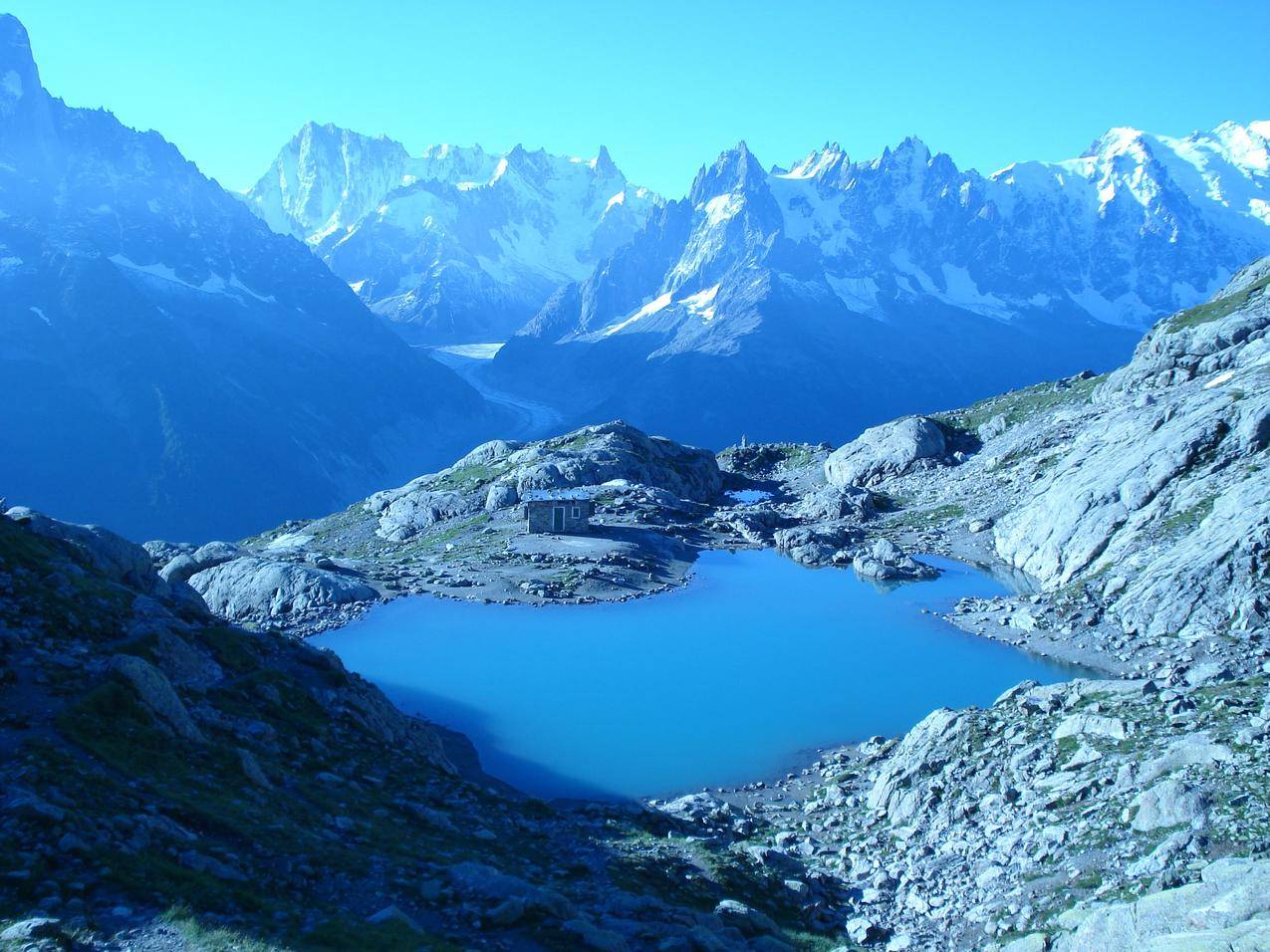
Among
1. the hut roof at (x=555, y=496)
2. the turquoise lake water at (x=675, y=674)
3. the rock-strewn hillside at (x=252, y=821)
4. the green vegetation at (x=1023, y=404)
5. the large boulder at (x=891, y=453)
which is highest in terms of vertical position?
the green vegetation at (x=1023, y=404)

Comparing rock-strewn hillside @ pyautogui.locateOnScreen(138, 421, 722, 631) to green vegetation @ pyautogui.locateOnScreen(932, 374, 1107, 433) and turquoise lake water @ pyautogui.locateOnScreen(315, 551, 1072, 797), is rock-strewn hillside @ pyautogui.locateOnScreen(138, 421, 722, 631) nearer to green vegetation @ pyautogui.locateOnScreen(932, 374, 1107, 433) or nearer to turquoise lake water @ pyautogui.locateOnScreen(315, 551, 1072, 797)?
turquoise lake water @ pyautogui.locateOnScreen(315, 551, 1072, 797)

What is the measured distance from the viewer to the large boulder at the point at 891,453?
114125 mm

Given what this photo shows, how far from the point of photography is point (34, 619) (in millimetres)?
27281

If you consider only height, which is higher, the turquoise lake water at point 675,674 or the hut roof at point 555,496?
the hut roof at point 555,496

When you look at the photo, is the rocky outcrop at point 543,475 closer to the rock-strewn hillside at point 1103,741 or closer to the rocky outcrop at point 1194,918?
the rock-strewn hillside at point 1103,741

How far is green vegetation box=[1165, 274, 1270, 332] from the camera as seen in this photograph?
101938mm

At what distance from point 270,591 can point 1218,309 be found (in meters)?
102

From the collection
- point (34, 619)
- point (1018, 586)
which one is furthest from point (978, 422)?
point (34, 619)

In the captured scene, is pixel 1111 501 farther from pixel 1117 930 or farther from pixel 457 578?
pixel 1117 930

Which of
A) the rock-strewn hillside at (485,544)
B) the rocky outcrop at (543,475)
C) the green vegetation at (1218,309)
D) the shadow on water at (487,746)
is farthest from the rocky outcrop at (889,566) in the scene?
the green vegetation at (1218,309)

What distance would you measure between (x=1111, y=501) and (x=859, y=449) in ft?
188

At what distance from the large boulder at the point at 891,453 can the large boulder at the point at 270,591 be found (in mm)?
68750

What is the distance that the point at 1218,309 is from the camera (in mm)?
105438

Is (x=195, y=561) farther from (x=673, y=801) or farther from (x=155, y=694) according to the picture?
(x=155, y=694)
